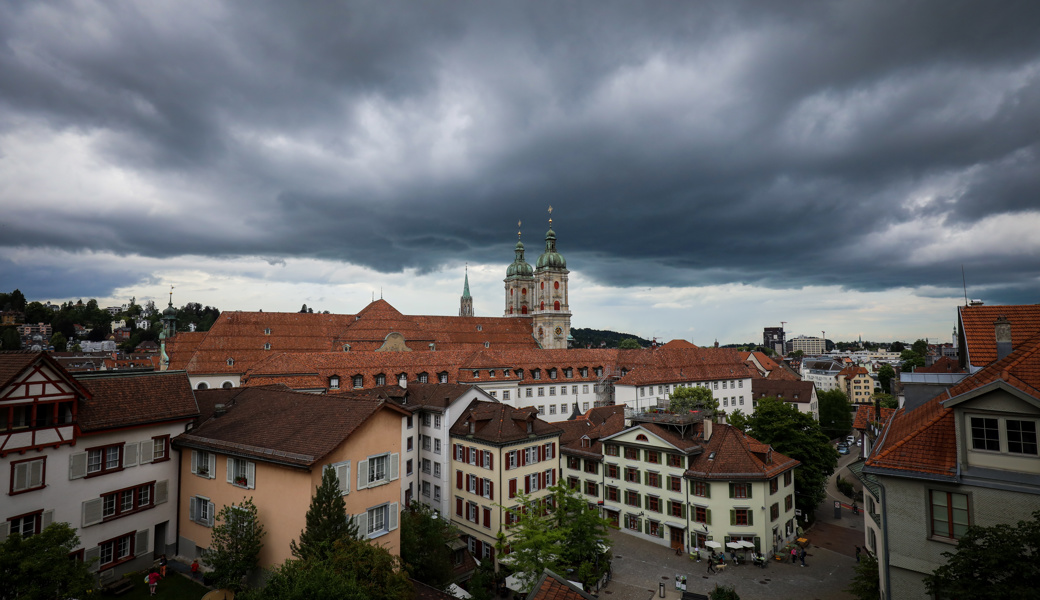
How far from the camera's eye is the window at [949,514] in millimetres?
15609

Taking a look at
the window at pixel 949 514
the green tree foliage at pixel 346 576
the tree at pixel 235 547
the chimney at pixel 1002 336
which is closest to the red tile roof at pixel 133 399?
the tree at pixel 235 547

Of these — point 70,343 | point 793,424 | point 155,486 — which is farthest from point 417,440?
point 70,343

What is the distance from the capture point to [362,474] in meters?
24.6

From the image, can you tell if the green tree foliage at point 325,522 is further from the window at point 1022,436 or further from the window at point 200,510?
the window at point 1022,436

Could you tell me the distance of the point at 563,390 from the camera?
266 feet

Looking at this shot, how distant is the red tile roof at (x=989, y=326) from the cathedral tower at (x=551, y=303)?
102165 millimetres

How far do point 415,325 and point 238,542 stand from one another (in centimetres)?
7392

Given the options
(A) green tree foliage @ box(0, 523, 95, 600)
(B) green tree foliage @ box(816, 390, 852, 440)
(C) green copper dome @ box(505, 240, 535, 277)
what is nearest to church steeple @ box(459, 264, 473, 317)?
(C) green copper dome @ box(505, 240, 535, 277)

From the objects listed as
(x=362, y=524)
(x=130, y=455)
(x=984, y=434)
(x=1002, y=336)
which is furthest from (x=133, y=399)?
(x=1002, y=336)

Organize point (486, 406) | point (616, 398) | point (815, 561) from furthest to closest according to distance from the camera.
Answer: point (616, 398) < point (486, 406) < point (815, 561)

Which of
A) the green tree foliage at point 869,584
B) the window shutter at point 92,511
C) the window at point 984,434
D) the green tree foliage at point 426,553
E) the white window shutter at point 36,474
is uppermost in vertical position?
A: the window at point 984,434

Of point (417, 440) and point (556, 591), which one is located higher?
point (556, 591)

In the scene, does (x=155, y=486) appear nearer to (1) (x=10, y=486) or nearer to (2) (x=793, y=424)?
(1) (x=10, y=486)

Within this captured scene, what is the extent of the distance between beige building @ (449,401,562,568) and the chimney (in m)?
29.3
